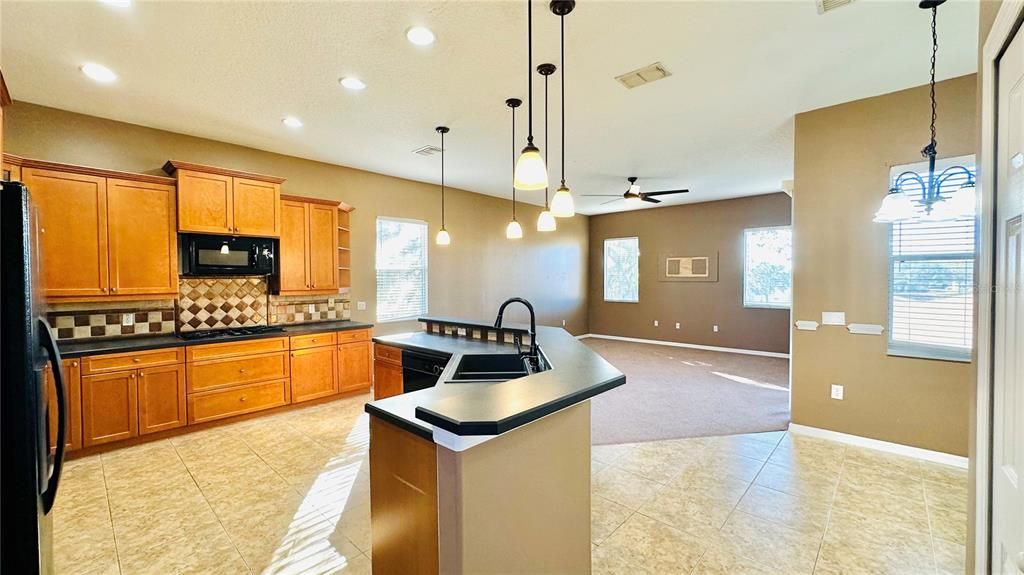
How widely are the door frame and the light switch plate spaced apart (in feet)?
8.20

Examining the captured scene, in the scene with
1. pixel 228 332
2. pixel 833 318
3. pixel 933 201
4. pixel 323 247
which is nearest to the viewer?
pixel 933 201

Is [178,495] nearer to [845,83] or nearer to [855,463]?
[855,463]

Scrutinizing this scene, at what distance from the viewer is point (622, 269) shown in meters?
9.31

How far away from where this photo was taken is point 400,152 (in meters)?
4.64

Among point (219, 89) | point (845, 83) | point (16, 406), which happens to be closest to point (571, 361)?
point (16, 406)

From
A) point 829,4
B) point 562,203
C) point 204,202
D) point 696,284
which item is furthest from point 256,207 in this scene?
point 696,284

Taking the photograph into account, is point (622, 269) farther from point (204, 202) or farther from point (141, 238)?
point (141, 238)

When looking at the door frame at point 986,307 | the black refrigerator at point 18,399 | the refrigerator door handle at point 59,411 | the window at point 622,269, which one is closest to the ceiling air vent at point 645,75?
the door frame at point 986,307

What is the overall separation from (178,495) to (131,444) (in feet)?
4.07

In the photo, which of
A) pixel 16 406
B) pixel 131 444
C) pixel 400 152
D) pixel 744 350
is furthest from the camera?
pixel 744 350

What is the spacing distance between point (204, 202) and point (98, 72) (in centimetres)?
124

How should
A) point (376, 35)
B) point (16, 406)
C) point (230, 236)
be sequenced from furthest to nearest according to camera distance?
point (230, 236)
point (376, 35)
point (16, 406)

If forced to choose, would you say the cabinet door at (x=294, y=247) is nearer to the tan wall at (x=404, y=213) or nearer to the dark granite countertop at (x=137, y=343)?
the tan wall at (x=404, y=213)

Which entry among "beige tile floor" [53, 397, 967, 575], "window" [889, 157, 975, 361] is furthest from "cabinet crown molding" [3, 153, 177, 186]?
"window" [889, 157, 975, 361]
